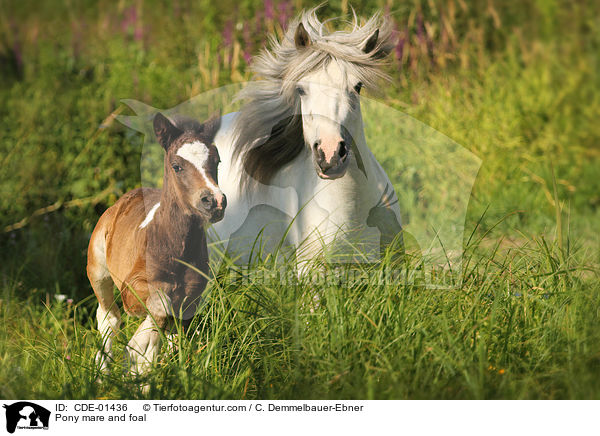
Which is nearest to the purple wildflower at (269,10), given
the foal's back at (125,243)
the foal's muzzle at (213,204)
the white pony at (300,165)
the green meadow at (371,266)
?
the green meadow at (371,266)

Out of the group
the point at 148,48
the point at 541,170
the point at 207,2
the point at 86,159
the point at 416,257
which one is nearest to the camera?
the point at 416,257

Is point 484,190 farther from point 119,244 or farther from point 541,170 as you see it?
point 119,244

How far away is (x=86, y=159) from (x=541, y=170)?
3.60 m

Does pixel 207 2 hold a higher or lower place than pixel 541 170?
higher

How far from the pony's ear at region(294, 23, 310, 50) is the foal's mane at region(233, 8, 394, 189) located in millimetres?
19

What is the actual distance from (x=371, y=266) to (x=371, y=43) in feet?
2.77

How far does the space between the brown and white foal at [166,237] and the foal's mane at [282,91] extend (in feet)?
0.97

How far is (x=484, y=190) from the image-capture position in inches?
172

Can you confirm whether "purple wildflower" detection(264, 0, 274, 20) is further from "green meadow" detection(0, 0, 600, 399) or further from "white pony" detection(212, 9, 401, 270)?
"white pony" detection(212, 9, 401, 270)

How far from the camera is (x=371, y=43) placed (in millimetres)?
2148
